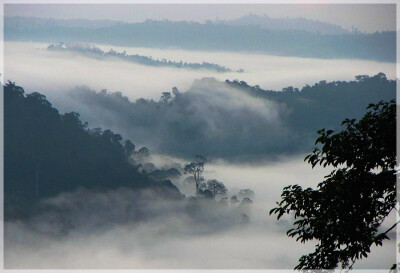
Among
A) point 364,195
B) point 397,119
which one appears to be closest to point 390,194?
point 364,195

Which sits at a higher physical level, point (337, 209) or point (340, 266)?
point (337, 209)

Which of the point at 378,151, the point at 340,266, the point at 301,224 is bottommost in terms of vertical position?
the point at 340,266

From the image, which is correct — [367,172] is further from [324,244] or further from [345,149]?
[324,244]

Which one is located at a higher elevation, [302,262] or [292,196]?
[292,196]

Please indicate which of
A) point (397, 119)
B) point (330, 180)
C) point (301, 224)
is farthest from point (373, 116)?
point (301, 224)

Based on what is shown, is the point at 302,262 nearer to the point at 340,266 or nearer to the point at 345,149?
the point at 340,266
